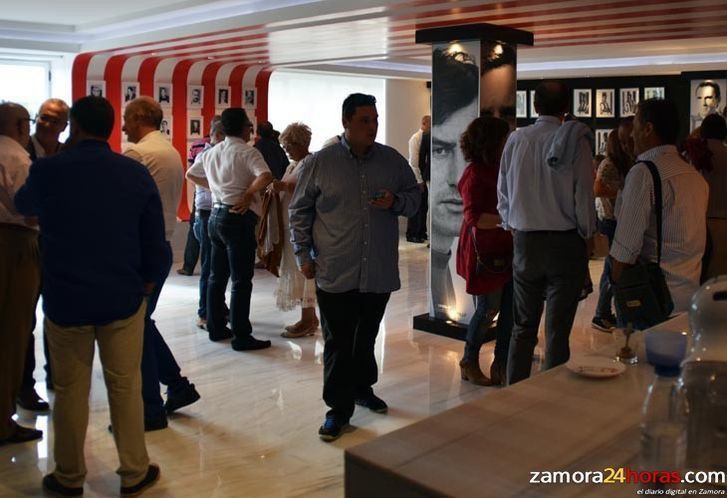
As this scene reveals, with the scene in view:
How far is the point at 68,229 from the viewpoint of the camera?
3023 mm

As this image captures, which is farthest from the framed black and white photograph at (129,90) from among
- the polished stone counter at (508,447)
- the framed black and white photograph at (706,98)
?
the polished stone counter at (508,447)

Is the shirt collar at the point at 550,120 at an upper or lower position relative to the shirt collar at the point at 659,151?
upper

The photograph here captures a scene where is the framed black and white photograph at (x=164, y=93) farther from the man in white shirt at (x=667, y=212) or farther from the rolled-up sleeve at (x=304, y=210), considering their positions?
the man in white shirt at (x=667, y=212)

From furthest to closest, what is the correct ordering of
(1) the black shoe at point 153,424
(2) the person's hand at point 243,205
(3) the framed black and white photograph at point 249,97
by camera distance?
(3) the framed black and white photograph at point 249,97, (2) the person's hand at point 243,205, (1) the black shoe at point 153,424

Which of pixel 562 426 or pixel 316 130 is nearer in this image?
pixel 562 426

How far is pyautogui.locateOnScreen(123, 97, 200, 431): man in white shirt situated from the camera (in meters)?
4.12

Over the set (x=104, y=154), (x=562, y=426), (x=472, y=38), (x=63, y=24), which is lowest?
(x=562, y=426)

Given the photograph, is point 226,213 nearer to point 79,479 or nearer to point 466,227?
point 466,227

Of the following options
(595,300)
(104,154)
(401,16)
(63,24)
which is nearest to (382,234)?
(104,154)

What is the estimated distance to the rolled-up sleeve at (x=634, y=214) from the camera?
3.19 metres

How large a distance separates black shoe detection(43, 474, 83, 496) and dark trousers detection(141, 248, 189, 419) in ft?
2.26

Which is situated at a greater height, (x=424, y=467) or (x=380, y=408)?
(x=424, y=467)

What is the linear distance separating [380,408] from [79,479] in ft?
5.52

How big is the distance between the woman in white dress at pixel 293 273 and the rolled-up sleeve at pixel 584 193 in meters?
2.42
